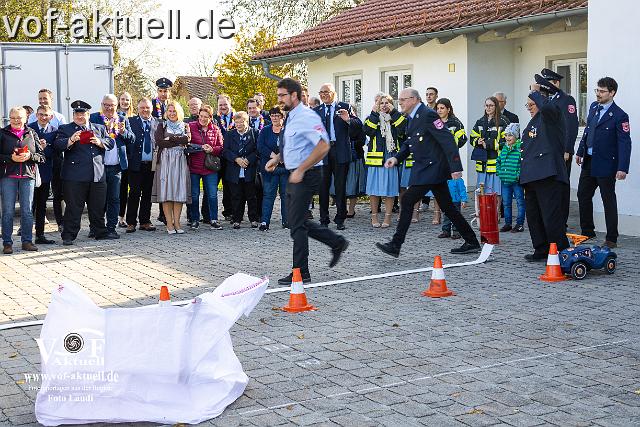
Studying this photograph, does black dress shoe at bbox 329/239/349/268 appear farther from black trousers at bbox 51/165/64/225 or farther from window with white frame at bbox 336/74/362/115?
window with white frame at bbox 336/74/362/115

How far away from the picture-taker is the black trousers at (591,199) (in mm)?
12555

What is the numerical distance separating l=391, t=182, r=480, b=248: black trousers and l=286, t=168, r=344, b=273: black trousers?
5.65 ft

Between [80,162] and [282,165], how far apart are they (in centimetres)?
311

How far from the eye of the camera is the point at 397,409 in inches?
229

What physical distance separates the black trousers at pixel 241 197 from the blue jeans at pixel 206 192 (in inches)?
13.6

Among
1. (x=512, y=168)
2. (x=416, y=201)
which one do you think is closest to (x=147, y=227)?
(x=416, y=201)

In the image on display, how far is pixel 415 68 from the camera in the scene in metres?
21.6

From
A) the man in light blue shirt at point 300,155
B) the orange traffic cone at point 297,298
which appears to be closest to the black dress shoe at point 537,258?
the man in light blue shirt at point 300,155

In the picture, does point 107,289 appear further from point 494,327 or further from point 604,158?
point 604,158

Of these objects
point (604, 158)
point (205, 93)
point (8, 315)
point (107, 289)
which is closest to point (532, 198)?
point (604, 158)

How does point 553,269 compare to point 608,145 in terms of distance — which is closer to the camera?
point 553,269

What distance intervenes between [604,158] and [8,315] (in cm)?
774

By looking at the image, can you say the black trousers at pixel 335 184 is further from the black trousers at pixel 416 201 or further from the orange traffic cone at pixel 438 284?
the orange traffic cone at pixel 438 284

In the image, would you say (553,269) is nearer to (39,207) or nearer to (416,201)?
(416,201)
